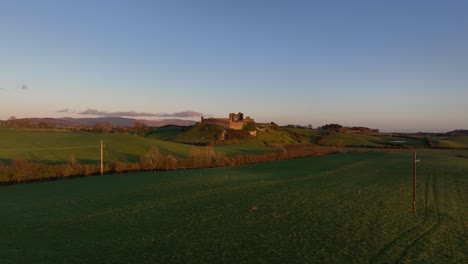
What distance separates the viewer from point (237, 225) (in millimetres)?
16188

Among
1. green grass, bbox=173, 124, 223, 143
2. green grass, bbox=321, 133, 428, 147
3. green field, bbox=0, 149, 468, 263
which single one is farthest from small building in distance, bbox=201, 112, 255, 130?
green field, bbox=0, 149, 468, 263

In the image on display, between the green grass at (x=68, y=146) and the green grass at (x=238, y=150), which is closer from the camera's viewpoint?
the green grass at (x=68, y=146)

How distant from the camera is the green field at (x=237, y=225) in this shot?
1215 centimetres

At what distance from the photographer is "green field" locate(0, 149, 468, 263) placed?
12148 millimetres

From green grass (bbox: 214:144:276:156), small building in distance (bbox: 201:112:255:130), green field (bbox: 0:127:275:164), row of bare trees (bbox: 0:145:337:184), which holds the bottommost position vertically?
row of bare trees (bbox: 0:145:337:184)

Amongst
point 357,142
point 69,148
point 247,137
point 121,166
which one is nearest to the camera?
point 121,166

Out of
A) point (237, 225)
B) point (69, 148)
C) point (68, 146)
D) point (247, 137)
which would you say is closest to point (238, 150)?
point (68, 146)

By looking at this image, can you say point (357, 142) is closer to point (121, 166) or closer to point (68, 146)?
point (68, 146)

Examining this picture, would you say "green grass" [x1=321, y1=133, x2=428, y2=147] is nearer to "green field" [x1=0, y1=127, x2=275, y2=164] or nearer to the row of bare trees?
the row of bare trees

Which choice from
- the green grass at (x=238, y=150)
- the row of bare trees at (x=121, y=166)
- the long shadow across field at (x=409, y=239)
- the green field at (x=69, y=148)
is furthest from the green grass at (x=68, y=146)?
the long shadow across field at (x=409, y=239)

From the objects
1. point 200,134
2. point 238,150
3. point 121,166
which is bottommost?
point 121,166

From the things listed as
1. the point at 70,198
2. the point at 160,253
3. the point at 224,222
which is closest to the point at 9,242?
the point at 160,253

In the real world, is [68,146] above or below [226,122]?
below

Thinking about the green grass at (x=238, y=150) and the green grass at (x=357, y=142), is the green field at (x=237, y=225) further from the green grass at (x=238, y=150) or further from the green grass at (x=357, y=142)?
the green grass at (x=357, y=142)
